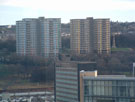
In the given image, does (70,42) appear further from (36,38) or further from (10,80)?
(10,80)

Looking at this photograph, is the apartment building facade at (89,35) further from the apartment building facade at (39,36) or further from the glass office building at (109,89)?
the glass office building at (109,89)

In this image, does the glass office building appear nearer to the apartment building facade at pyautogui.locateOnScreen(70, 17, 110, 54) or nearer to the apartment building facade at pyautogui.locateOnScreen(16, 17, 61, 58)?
the apartment building facade at pyautogui.locateOnScreen(16, 17, 61, 58)

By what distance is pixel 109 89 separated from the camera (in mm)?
3617

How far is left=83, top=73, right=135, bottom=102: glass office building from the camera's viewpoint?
359cm

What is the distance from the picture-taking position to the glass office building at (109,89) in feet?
11.8

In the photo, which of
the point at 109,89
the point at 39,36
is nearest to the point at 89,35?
the point at 39,36

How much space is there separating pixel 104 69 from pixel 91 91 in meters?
5.99

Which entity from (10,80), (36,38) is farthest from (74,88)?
(36,38)

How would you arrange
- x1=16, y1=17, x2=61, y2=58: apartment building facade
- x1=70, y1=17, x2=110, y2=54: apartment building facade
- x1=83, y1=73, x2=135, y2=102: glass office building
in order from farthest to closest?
x1=70, y1=17, x2=110, y2=54: apartment building facade
x1=16, y1=17, x2=61, y2=58: apartment building facade
x1=83, y1=73, x2=135, y2=102: glass office building

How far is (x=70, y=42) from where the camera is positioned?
12453mm

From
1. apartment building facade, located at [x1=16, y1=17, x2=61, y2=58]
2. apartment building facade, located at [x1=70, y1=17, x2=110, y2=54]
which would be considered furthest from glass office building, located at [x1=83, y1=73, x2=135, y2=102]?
apartment building facade, located at [x1=70, y1=17, x2=110, y2=54]

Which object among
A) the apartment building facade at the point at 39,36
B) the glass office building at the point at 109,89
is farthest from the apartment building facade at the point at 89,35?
the glass office building at the point at 109,89

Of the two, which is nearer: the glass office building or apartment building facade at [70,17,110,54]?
the glass office building

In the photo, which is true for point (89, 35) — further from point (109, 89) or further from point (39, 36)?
point (109, 89)
